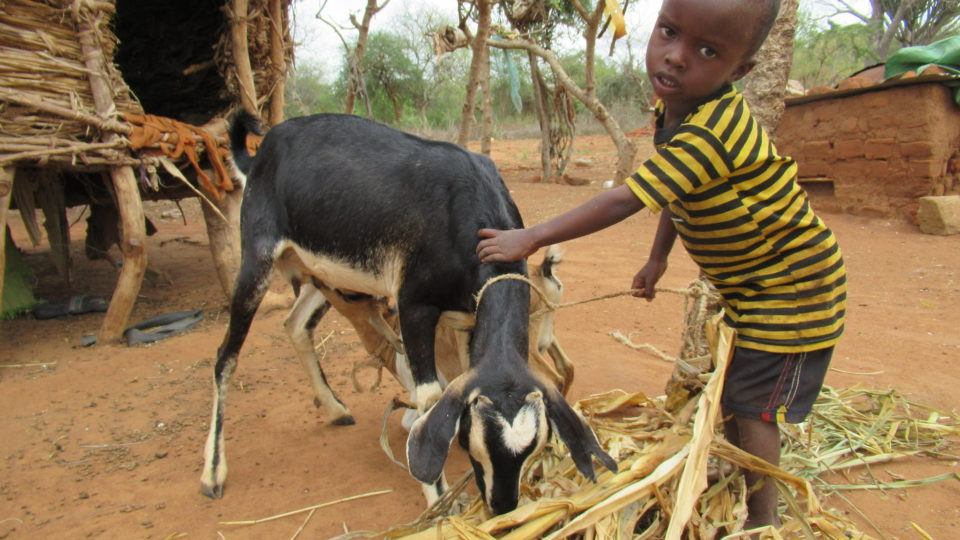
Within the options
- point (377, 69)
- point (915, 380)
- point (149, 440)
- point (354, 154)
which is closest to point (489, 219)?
point (354, 154)

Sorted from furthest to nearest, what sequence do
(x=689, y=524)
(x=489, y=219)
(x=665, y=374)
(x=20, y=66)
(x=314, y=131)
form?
(x=20, y=66) → (x=665, y=374) → (x=314, y=131) → (x=489, y=219) → (x=689, y=524)

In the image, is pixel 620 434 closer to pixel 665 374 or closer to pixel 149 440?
pixel 665 374

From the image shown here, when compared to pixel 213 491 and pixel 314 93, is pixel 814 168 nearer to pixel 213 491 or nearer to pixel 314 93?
pixel 213 491

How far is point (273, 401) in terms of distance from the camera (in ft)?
14.9

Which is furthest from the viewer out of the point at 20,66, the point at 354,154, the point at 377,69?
the point at 377,69

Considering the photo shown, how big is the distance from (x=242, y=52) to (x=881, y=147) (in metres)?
7.63

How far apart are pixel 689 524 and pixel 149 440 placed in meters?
3.20

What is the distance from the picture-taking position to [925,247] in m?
7.36

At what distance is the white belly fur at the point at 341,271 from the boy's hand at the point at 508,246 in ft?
2.12

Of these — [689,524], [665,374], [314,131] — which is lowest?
[665,374]

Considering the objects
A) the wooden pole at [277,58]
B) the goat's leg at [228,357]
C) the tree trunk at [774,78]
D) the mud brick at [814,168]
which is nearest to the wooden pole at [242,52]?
the wooden pole at [277,58]

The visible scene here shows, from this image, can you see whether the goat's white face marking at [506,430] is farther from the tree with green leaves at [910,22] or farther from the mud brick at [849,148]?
the tree with green leaves at [910,22]

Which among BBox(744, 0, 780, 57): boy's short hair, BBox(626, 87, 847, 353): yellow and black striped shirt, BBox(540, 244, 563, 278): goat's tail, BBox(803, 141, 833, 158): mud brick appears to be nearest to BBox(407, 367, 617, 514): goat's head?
BBox(626, 87, 847, 353): yellow and black striped shirt

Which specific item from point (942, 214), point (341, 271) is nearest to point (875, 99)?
point (942, 214)
